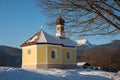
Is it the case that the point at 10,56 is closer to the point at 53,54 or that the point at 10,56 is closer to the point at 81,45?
the point at 53,54

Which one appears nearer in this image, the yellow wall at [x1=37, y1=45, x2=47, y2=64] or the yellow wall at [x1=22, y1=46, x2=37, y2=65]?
the yellow wall at [x1=37, y1=45, x2=47, y2=64]

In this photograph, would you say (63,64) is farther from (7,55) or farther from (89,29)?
(7,55)

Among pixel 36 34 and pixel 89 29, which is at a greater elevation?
pixel 36 34

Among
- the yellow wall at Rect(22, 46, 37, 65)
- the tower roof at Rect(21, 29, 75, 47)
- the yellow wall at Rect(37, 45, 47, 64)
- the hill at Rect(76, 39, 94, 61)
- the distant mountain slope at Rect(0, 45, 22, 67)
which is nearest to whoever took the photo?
the hill at Rect(76, 39, 94, 61)

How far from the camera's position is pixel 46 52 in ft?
127

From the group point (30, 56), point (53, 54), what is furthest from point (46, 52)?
point (30, 56)

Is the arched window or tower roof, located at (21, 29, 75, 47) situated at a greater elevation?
tower roof, located at (21, 29, 75, 47)

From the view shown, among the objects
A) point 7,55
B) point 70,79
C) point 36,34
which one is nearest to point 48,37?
point 36,34

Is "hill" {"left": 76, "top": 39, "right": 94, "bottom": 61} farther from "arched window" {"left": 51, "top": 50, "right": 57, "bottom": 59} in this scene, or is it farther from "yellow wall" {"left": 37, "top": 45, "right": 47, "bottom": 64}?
"yellow wall" {"left": 37, "top": 45, "right": 47, "bottom": 64}

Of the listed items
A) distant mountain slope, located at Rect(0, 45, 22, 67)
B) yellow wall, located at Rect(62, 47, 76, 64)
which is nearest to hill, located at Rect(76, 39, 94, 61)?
yellow wall, located at Rect(62, 47, 76, 64)

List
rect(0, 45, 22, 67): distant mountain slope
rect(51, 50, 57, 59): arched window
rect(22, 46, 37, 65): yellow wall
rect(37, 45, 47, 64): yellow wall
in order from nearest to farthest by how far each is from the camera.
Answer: rect(37, 45, 47, 64): yellow wall
rect(22, 46, 37, 65): yellow wall
rect(51, 50, 57, 59): arched window
rect(0, 45, 22, 67): distant mountain slope

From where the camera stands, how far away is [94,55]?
284 ft

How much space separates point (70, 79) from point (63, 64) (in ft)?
78.5

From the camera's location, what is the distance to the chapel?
38.2 meters
